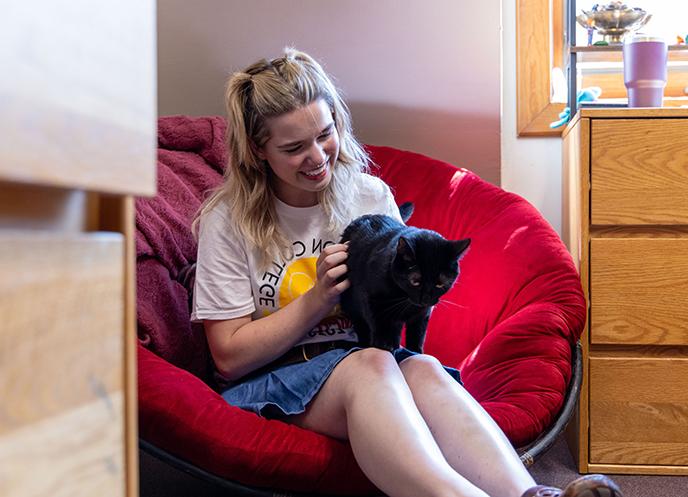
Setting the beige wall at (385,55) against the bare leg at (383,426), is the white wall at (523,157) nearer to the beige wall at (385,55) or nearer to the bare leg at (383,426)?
the beige wall at (385,55)

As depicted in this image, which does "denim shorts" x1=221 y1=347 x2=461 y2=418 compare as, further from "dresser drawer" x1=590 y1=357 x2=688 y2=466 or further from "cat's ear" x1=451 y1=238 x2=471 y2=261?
"dresser drawer" x1=590 y1=357 x2=688 y2=466

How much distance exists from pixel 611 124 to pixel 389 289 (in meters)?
0.83

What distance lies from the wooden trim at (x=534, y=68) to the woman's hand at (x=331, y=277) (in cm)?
118

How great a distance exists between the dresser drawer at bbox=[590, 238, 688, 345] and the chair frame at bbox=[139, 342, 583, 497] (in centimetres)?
39

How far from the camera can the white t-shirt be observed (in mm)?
1418

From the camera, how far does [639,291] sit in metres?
1.80

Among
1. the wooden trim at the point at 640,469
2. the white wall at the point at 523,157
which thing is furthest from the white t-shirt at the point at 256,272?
the white wall at the point at 523,157

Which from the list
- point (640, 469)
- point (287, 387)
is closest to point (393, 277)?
point (287, 387)

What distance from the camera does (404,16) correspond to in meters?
2.27

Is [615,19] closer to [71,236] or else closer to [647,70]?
[647,70]

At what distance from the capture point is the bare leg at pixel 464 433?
1081 millimetres

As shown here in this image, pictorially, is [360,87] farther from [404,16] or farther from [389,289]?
[389,289]

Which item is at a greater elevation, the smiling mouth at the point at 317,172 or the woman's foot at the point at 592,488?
the smiling mouth at the point at 317,172

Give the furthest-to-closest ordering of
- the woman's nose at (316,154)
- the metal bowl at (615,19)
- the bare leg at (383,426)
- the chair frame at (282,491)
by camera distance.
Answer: the metal bowl at (615,19)
the woman's nose at (316,154)
the chair frame at (282,491)
the bare leg at (383,426)
